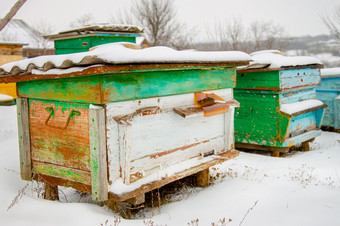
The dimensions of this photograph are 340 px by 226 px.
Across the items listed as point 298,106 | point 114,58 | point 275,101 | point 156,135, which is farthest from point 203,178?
point 298,106

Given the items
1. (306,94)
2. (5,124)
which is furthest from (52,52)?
(306,94)

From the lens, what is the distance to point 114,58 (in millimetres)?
2324

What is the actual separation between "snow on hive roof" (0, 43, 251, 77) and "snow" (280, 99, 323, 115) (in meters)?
2.05

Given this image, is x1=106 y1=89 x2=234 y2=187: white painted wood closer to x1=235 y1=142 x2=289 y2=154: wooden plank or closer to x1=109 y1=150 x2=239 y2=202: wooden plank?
x1=109 y1=150 x2=239 y2=202: wooden plank

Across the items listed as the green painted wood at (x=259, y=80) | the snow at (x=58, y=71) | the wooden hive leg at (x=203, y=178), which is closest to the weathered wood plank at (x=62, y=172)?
the snow at (x=58, y=71)

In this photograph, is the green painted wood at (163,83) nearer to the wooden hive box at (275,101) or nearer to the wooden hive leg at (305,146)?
the wooden hive box at (275,101)

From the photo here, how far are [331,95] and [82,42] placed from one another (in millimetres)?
5942

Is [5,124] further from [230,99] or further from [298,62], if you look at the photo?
[298,62]

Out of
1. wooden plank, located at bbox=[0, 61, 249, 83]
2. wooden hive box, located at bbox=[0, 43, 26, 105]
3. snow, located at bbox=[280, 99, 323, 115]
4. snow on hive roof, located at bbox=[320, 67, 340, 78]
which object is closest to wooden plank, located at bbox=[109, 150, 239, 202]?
wooden plank, located at bbox=[0, 61, 249, 83]

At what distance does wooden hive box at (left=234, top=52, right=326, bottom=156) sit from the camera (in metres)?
5.11

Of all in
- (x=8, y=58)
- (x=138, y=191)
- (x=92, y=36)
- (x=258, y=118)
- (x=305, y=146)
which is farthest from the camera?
(x=8, y=58)

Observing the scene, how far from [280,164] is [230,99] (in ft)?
6.35

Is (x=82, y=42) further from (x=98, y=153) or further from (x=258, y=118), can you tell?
(x=258, y=118)

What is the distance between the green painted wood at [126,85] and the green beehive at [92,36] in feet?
6.15
